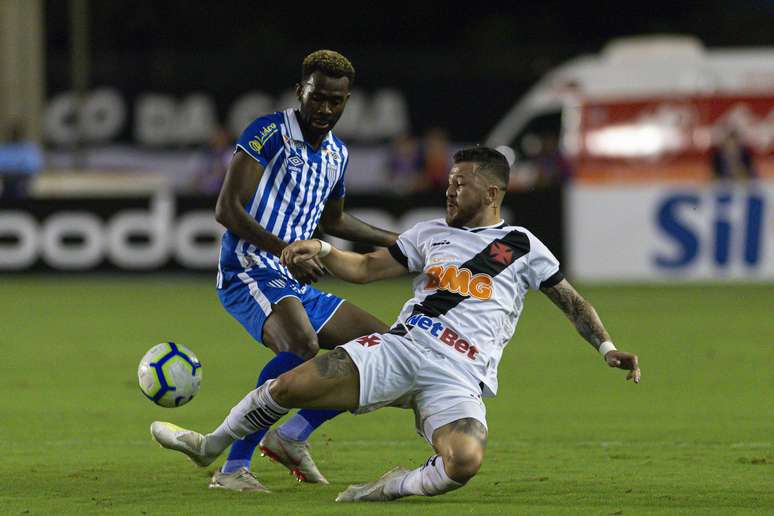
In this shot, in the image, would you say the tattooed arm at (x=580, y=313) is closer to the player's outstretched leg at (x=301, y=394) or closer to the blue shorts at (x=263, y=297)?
the player's outstretched leg at (x=301, y=394)

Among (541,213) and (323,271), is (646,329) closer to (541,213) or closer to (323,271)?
(541,213)

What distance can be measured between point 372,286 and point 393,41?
2149 cm

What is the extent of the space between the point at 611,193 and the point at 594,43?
2174cm

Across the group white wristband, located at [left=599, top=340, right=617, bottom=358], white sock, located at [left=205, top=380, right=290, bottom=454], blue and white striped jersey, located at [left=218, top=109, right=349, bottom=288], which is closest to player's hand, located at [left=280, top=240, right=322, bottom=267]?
white sock, located at [left=205, top=380, right=290, bottom=454]

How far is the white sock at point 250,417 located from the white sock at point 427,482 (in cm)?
58

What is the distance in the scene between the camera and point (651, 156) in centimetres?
2248

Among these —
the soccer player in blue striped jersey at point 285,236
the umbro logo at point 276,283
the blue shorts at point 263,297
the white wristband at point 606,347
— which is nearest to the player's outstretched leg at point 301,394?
the soccer player in blue striped jersey at point 285,236

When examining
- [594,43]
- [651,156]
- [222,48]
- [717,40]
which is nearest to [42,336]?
[651,156]

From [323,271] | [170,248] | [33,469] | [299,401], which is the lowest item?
[170,248]

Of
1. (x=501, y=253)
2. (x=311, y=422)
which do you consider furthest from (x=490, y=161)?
(x=311, y=422)

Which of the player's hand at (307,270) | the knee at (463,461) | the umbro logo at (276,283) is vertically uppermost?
the player's hand at (307,270)

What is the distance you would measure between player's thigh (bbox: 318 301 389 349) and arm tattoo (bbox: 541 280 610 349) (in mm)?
897

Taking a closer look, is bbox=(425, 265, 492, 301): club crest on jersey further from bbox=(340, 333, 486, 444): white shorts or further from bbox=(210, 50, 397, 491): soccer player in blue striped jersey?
bbox=(210, 50, 397, 491): soccer player in blue striped jersey

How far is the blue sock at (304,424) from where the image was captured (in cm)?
738
